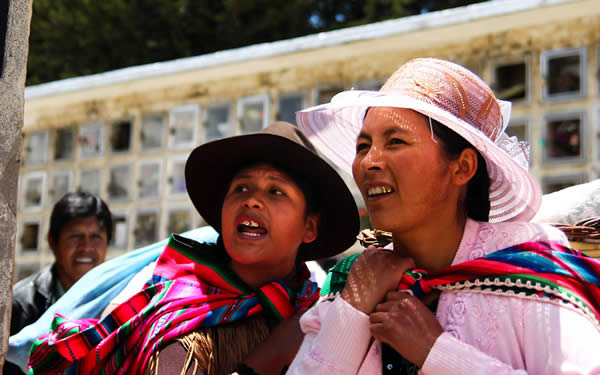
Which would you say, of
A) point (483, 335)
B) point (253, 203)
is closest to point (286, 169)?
point (253, 203)

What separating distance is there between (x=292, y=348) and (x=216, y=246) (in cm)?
63

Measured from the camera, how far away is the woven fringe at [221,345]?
1.95 metres

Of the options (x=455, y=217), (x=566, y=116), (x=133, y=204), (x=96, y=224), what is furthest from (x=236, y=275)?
(x=133, y=204)

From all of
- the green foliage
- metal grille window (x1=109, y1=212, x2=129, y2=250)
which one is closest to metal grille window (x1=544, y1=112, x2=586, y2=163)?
metal grille window (x1=109, y1=212, x2=129, y2=250)

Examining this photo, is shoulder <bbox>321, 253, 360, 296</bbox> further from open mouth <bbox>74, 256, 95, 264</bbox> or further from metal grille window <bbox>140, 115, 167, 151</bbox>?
metal grille window <bbox>140, 115, 167, 151</bbox>

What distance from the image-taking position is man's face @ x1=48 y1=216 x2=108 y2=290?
3.75m

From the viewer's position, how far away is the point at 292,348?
1944 millimetres

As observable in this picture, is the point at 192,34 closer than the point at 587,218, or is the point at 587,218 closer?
the point at 587,218

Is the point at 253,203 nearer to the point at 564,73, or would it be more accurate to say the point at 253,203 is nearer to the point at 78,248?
the point at 78,248

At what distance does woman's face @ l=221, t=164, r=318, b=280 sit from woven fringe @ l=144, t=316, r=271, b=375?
0.22 metres

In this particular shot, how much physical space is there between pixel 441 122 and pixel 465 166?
0.18 meters

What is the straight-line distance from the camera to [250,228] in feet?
7.07

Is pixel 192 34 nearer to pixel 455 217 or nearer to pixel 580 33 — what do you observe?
pixel 580 33

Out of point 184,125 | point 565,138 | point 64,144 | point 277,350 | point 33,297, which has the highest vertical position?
point 184,125
